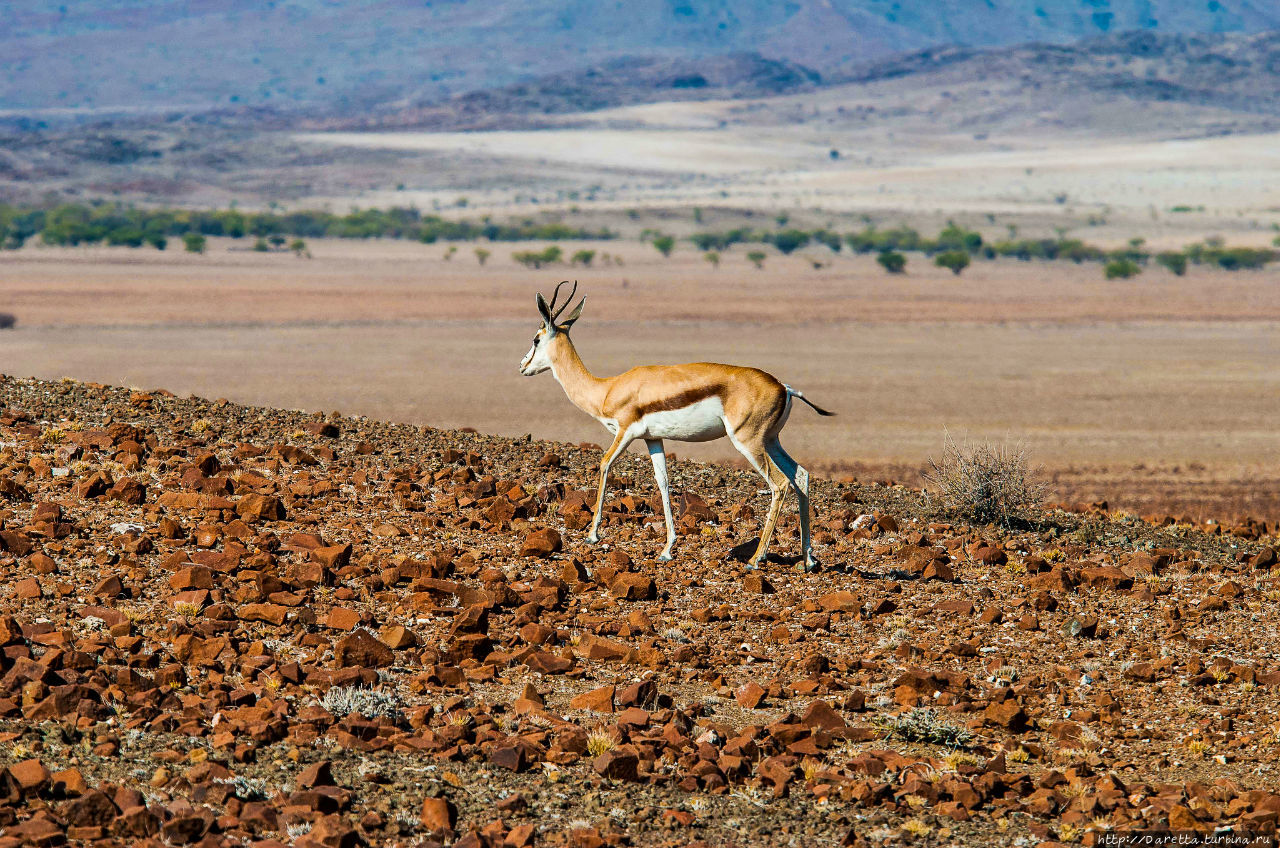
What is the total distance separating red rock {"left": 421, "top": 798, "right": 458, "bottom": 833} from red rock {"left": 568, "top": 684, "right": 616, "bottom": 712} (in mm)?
1720

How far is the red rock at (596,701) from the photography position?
8.85m

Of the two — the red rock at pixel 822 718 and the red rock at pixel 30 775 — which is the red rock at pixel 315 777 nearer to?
the red rock at pixel 30 775

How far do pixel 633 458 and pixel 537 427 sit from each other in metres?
13.9

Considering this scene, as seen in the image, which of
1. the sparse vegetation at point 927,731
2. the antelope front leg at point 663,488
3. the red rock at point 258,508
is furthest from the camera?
the red rock at point 258,508

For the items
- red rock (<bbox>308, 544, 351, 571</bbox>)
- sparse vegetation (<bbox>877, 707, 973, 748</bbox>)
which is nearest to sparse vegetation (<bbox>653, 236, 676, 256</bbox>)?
red rock (<bbox>308, 544, 351, 571</bbox>)

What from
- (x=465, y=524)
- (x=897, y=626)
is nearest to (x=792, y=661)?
(x=897, y=626)

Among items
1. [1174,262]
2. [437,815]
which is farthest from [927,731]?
[1174,262]

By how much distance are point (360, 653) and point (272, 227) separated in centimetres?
9613

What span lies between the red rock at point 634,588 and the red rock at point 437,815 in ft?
12.5

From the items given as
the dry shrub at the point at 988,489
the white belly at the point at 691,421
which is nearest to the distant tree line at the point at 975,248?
the dry shrub at the point at 988,489

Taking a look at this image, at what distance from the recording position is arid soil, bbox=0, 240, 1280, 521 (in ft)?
95.7

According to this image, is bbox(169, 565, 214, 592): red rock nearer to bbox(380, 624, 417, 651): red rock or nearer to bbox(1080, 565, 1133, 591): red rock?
bbox(380, 624, 417, 651): red rock

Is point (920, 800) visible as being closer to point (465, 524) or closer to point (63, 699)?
point (63, 699)

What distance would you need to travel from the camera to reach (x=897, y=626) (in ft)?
35.2
